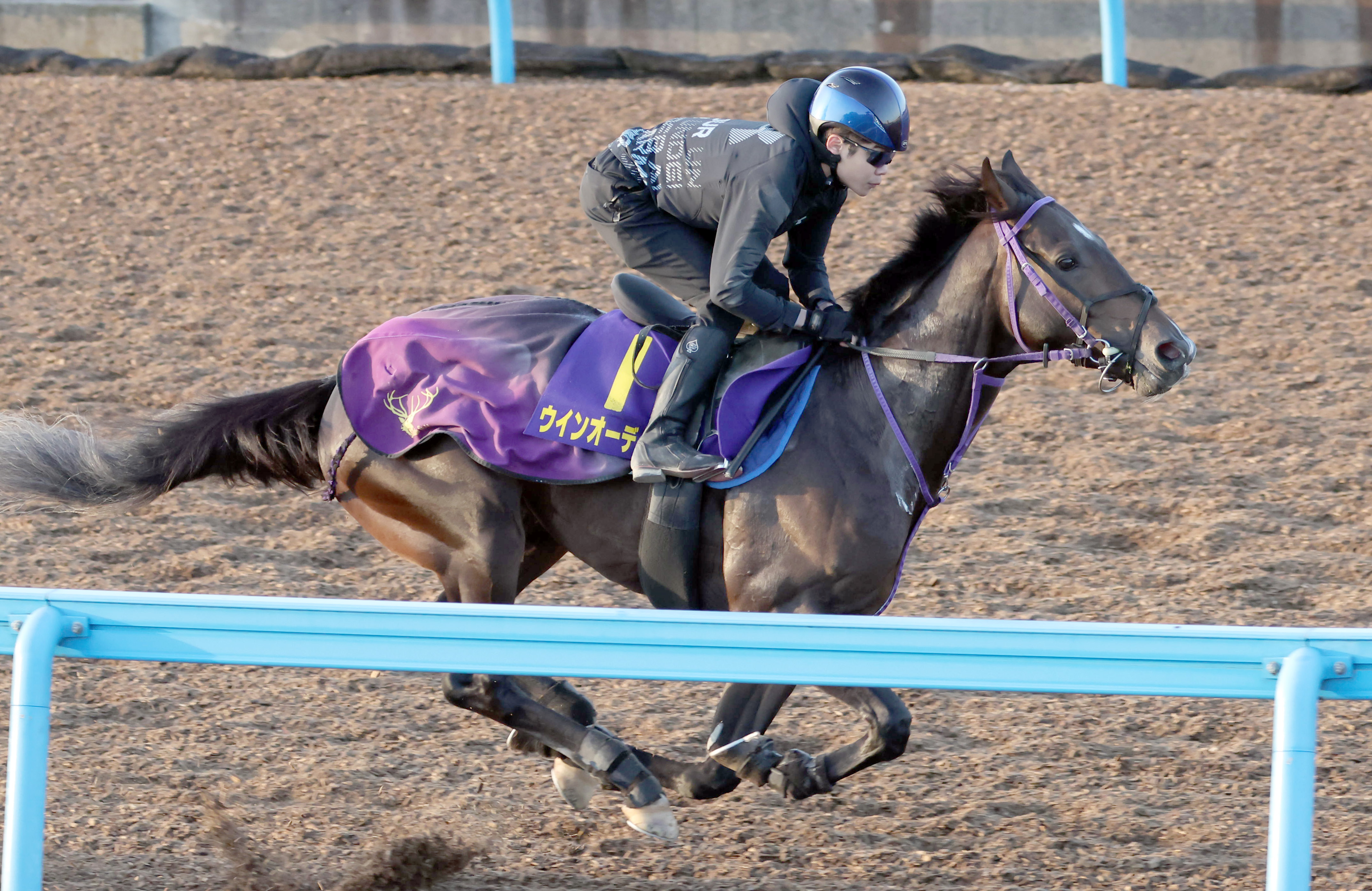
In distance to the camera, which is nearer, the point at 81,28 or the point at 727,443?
the point at 727,443

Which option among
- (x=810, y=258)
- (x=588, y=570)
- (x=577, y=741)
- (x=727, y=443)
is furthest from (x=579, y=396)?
(x=588, y=570)

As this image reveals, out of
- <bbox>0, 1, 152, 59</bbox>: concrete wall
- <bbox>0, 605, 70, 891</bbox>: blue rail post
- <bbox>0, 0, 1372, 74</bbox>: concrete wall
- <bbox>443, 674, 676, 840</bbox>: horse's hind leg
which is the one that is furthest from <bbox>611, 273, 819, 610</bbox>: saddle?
<bbox>0, 1, 152, 59</bbox>: concrete wall

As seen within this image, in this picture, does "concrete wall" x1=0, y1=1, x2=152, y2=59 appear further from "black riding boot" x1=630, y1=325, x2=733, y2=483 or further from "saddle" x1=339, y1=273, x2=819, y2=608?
"black riding boot" x1=630, y1=325, x2=733, y2=483

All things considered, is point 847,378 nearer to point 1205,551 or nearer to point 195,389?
point 1205,551

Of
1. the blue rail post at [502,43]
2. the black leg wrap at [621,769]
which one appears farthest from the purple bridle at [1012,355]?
the blue rail post at [502,43]

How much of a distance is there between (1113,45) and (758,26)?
226 centimetres

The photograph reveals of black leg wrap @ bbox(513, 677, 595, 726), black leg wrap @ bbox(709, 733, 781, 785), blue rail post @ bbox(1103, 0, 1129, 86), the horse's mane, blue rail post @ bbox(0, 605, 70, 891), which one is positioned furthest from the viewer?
blue rail post @ bbox(1103, 0, 1129, 86)

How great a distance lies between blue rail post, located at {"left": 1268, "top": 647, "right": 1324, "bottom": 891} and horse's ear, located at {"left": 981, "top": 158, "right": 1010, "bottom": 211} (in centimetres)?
150

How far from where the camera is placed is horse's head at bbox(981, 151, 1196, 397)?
3.46 m

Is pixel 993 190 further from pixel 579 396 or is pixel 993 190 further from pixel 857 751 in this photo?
pixel 857 751

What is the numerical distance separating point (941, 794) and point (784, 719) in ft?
1.94

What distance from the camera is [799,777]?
3650 millimetres

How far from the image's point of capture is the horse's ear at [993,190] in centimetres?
353

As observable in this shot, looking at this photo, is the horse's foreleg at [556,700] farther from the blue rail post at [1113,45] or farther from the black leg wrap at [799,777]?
the blue rail post at [1113,45]
